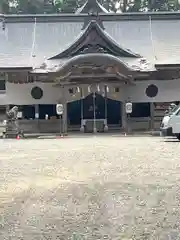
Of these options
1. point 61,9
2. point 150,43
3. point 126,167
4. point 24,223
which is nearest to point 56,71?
point 150,43

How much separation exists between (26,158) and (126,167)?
316 cm

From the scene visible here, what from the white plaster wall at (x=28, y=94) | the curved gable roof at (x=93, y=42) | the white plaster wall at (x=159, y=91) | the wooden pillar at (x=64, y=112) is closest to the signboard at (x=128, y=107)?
the white plaster wall at (x=159, y=91)

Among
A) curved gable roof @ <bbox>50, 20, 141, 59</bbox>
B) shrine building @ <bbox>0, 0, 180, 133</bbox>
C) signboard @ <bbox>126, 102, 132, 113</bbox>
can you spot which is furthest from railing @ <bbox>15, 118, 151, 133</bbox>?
curved gable roof @ <bbox>50, 20, 141, 59</bbox>

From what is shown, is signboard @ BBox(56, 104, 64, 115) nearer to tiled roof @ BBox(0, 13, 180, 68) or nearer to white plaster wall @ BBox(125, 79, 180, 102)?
tiled roof @ BBox(0, 13, 180, 68)

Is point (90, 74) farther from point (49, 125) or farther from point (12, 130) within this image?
point (12, 130)

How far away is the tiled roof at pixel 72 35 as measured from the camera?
27.2 meters

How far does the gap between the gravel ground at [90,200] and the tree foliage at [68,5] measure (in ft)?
124

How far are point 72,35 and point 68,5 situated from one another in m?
18.5

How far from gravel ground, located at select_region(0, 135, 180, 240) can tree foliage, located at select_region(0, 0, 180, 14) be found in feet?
124

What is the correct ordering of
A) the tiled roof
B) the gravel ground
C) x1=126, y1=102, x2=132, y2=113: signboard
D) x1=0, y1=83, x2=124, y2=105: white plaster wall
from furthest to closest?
1. the tiled roof
2. x1=0, y1=83, x2=124, y2=105: white plaster wall
3. x1=126, y1=102, x2=132, y2=113: signboard
4. the gravel ground

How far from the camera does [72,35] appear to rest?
28922 millimetres

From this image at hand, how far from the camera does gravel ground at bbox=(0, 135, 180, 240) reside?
4.53m

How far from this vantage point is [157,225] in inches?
186

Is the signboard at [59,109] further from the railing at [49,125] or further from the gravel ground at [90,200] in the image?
the gravel ground at [90,200]
